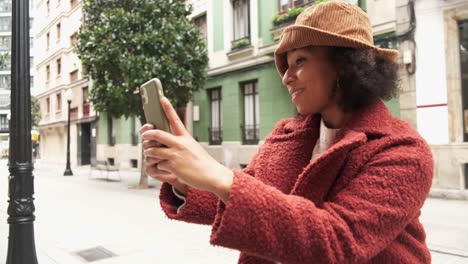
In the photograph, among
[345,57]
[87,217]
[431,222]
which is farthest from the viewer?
[87,217]

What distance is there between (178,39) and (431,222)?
8.94 metres

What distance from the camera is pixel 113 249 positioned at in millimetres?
5996

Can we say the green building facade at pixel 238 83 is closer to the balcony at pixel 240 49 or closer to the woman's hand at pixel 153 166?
the balcony at pixel 240 49

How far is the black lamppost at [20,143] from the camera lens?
4.32 m

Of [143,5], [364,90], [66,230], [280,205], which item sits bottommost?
[66,230]

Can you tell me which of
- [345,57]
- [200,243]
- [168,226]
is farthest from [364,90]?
[168,226]

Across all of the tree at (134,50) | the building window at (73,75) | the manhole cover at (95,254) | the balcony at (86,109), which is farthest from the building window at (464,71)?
the building window at (73,75)

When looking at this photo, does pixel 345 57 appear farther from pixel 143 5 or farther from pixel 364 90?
pixel 143 5

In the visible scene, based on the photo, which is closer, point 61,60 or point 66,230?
point 66,230

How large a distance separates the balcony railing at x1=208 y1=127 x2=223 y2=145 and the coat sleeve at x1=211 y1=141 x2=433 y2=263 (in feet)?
50.5

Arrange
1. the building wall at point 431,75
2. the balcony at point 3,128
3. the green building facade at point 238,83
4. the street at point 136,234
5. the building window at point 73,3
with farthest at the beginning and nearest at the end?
the balcony at point 3,128
the building window at point 73,3
the green building facade at point 238,83
the building wall at point 431,75
the street at point 136,234

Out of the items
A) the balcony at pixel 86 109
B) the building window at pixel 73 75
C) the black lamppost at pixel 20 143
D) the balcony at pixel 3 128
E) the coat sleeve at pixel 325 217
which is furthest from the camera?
the balcony at pixel 3 128

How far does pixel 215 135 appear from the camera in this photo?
1680 cm

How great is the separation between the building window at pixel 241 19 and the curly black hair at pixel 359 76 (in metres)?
14.3
